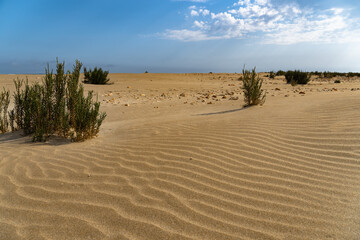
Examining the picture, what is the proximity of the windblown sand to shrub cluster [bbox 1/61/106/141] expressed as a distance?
25 centimetres

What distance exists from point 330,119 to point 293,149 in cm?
176

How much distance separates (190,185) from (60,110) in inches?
122

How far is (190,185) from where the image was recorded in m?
2.88

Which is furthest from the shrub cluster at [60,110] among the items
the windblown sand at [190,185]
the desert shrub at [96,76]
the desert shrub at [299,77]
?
the desert shrub at [299,77]

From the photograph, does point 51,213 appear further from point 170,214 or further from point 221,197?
point 221,197

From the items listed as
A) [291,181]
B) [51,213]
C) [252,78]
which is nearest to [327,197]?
[291,181]

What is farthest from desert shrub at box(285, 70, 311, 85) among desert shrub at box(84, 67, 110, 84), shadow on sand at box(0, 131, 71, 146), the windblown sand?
shadow on sand at box(0, 131, 71, 146)

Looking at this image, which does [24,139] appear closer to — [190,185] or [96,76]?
[190,185]

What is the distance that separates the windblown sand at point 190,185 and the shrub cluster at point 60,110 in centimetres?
25

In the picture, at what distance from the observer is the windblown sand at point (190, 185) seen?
224 cm

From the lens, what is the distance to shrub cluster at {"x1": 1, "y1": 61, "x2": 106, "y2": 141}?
4.79m

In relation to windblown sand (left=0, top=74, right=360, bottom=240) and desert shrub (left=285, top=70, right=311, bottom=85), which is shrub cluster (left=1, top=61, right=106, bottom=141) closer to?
windblown sand (left=0, top=74, right=360, bottom=240)

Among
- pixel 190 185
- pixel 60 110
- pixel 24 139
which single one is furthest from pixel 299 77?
pixel 190 185

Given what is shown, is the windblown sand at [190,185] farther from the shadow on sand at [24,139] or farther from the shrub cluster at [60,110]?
the shrub cluster at [60,110]
